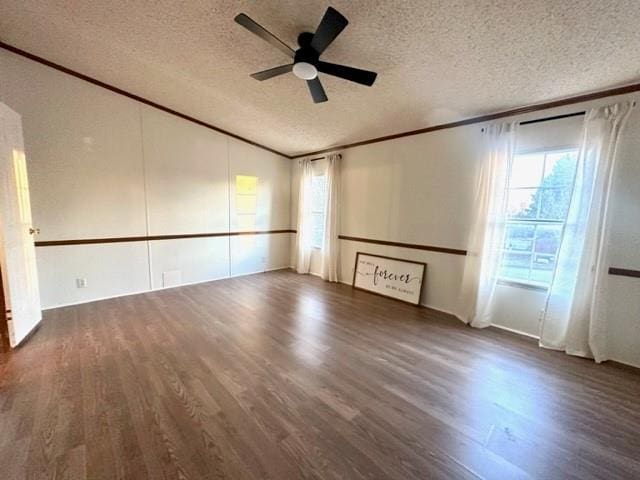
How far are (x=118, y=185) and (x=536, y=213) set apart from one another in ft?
17.3

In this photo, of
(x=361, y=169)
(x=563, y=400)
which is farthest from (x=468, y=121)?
(x=563, y=400)

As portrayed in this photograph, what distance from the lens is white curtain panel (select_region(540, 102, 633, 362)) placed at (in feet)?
8.09

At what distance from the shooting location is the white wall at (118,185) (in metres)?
3.40

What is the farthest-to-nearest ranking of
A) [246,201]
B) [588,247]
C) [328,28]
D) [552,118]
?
1. [246,201]
2. [552,118]
3. [588,247]
4. [328,28]

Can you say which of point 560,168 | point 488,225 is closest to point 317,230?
point 488,225

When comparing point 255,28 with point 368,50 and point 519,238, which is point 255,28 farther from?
point 519,238

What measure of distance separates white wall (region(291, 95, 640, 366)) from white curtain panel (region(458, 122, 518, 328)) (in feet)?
0.46

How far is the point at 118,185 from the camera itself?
3961mm

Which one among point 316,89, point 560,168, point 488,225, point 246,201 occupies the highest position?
point 316,89

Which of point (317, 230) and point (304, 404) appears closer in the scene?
point (304, 404)

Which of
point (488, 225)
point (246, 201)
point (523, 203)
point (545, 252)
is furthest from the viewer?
point (246, 201)

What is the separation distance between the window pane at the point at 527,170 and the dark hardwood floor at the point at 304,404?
1.68 meters

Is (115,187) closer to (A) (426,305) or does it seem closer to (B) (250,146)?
Result: (B) (250,146)

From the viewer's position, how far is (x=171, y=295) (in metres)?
4.19
